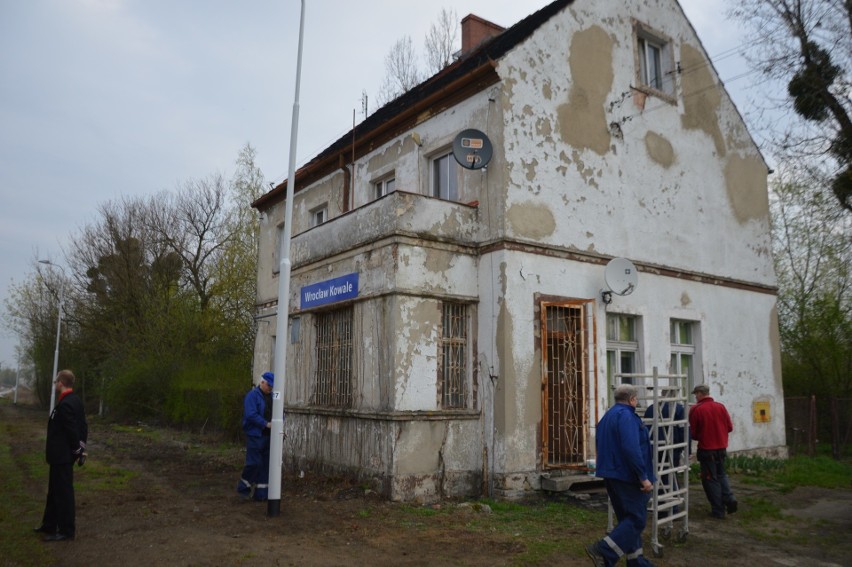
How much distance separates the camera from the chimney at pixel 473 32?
1812 centimetres

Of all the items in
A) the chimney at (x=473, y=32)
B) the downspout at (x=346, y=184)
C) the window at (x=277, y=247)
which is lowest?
the window at (x=277, y=247)

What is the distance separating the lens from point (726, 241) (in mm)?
15648

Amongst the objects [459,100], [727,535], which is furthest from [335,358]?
[727,535]

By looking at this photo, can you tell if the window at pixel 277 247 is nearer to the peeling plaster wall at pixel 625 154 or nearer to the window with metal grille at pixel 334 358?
the window with metal grille at pixel 334 358

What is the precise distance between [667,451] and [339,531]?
4.26m

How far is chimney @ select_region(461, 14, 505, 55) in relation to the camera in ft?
59.5

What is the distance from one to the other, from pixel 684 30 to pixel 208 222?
24599mm

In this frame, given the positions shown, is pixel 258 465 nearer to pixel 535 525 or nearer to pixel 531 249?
pixel 535 525

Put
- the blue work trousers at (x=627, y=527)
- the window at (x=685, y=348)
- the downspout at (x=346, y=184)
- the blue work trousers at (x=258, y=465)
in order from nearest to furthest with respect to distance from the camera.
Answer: the blue work trousers at (x=627, y=527) < the blue work trousers at (x=258, y=465) < the window at (x=685, y=348) < the downspout at (x=346, y=184)

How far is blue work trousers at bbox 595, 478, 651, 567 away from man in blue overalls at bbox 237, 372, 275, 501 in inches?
232

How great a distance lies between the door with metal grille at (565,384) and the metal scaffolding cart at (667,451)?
2843 millimetres

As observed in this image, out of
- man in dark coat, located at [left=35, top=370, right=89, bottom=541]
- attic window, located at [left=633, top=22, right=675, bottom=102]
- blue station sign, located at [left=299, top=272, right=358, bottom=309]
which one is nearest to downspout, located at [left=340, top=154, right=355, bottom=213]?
blue station sign, located at [left=299, top=272, right=358, bottom=309]

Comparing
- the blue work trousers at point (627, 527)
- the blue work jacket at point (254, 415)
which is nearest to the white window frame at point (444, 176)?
the blue work jacket at point (254, 415)

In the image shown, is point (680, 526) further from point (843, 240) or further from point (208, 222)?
point (208, 222)
